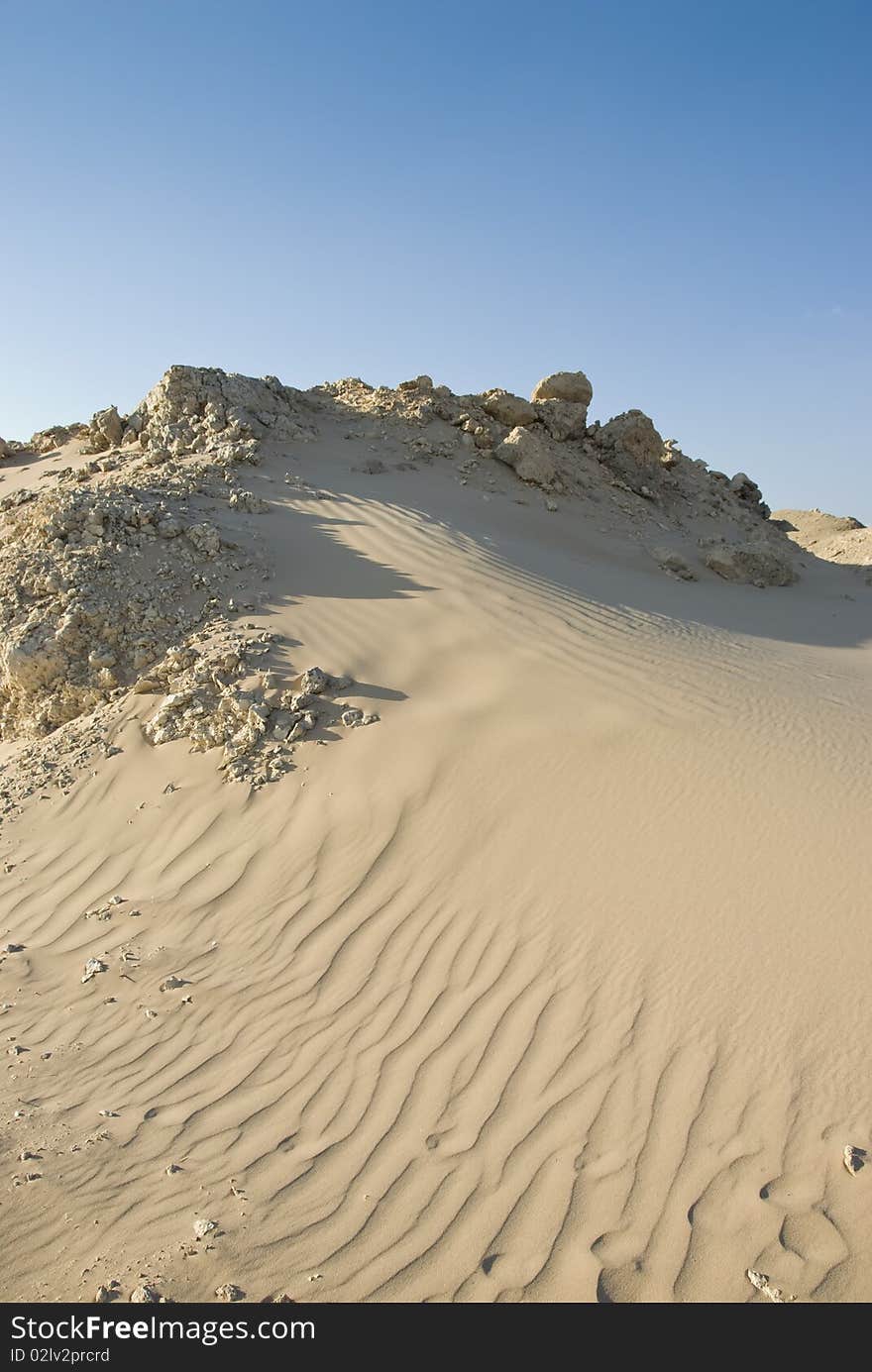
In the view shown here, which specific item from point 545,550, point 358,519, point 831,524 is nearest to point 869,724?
point 545,550

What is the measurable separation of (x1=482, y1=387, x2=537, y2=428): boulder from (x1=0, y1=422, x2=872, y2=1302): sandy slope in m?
6.85

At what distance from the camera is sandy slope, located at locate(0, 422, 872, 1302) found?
3.08m

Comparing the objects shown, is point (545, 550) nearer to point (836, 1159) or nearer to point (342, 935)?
point (342, 935)

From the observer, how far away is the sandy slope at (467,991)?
121 inches

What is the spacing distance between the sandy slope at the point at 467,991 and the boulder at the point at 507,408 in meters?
6.85

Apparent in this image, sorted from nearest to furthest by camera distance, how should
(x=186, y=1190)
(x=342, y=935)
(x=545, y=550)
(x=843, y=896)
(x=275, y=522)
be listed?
(x=186, y=1190), (x=843, y=896), (x=342, y=935), (x=275, y=522), (x=545, y=550)

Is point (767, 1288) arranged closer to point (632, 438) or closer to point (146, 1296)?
point (146, 1296)

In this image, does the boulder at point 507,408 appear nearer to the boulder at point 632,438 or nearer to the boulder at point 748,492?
the boulder at point 632,438

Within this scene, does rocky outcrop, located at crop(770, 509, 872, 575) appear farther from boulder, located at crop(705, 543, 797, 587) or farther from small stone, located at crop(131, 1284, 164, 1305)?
small stone, located at crop(131, 1284, 164, 1305)

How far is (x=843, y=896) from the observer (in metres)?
4.27

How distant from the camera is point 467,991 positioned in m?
4.13

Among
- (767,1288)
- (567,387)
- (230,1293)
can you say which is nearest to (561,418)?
(567,387)

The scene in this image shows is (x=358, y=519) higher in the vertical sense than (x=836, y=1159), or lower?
higher

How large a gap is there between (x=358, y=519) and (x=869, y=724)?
5220 mm
